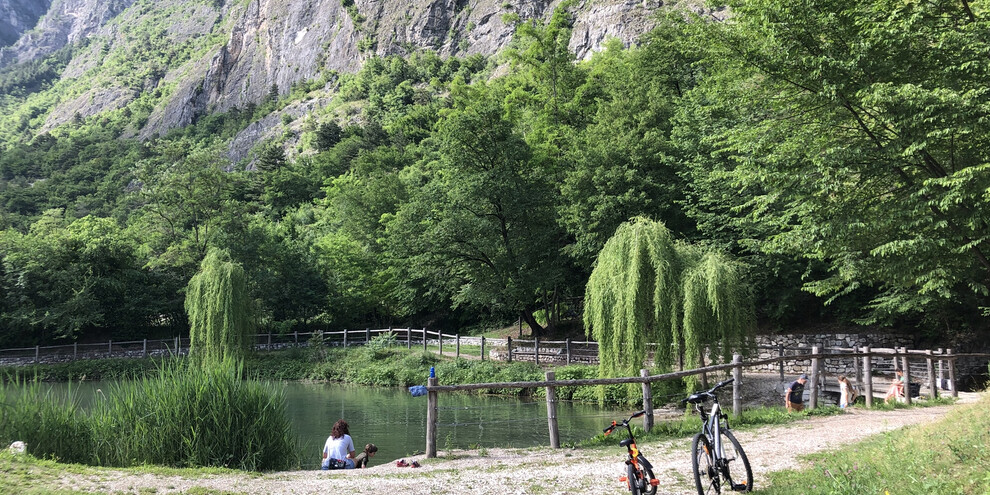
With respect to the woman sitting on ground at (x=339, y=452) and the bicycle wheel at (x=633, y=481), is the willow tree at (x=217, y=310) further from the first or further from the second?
the bicycle wheel at (x=633, y=481)

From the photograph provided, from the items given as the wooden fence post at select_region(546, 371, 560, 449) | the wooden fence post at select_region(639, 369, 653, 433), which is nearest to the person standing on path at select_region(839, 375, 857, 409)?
the wooden fence post at select_region(639, 369, 653, 433)

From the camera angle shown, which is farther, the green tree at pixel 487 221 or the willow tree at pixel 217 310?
the willow tree at pixel 217 310

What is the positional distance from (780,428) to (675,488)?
13.6 feet

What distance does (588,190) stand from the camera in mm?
A: 24656

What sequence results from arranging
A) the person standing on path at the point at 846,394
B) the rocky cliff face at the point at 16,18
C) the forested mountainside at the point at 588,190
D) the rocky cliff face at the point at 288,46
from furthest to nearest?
the rocky cliff face at the point at 16,18, the rocky cliff face at the point at 288,46, the person standing on path at the point at 846,394, the forested mountainside at the point at 588,190

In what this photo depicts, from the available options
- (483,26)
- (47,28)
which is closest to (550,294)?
(483,26)

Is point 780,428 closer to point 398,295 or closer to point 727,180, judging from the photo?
point 727,180

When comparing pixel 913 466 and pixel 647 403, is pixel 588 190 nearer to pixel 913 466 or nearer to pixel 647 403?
pixel 647 403

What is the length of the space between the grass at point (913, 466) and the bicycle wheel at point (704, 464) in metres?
0.51

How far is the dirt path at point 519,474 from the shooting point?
611 centimetres

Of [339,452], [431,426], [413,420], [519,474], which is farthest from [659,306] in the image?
[519,474]

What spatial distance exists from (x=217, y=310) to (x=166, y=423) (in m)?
18.3

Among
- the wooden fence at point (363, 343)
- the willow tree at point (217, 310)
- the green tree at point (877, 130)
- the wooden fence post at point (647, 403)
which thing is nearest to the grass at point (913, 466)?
the wooden fence post at point (647, 403)

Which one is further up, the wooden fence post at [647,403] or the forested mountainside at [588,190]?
the forested mountainside at [588,190]
